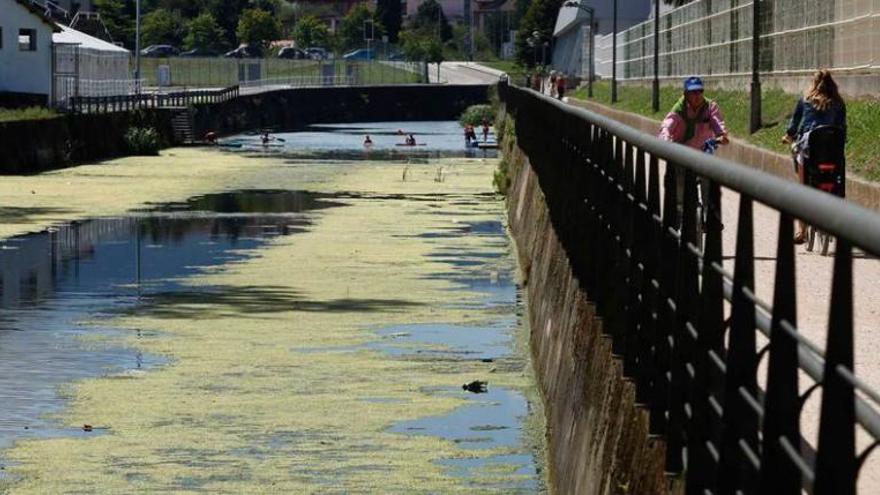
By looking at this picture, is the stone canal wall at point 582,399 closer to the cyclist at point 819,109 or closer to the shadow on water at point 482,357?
the shadow on water at point 482,357

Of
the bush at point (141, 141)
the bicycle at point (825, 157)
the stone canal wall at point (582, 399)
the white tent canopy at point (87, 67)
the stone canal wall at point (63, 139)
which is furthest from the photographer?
the white tent canopy at point (87, 67)

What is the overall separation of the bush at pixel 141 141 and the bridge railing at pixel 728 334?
64686mm

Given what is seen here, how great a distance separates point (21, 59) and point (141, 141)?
27.0 feet

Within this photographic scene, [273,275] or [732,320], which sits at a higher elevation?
[732,320]

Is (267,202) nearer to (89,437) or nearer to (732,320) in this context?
(89,437)

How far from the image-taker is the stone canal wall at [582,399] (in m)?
9.35

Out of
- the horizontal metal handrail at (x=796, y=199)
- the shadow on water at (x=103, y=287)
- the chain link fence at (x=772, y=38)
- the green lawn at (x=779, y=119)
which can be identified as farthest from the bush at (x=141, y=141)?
the horizontal metal handrail at (x=796, y=199)

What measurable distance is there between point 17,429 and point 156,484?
2493mm

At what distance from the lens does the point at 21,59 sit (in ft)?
272

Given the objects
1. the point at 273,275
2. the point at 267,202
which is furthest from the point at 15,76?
the point at 273,275

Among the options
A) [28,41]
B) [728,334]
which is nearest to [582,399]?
[728,334]

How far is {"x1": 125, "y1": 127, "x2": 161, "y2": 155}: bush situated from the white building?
241 inches

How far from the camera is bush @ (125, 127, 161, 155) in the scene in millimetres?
77000

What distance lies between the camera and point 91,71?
96.8 m
